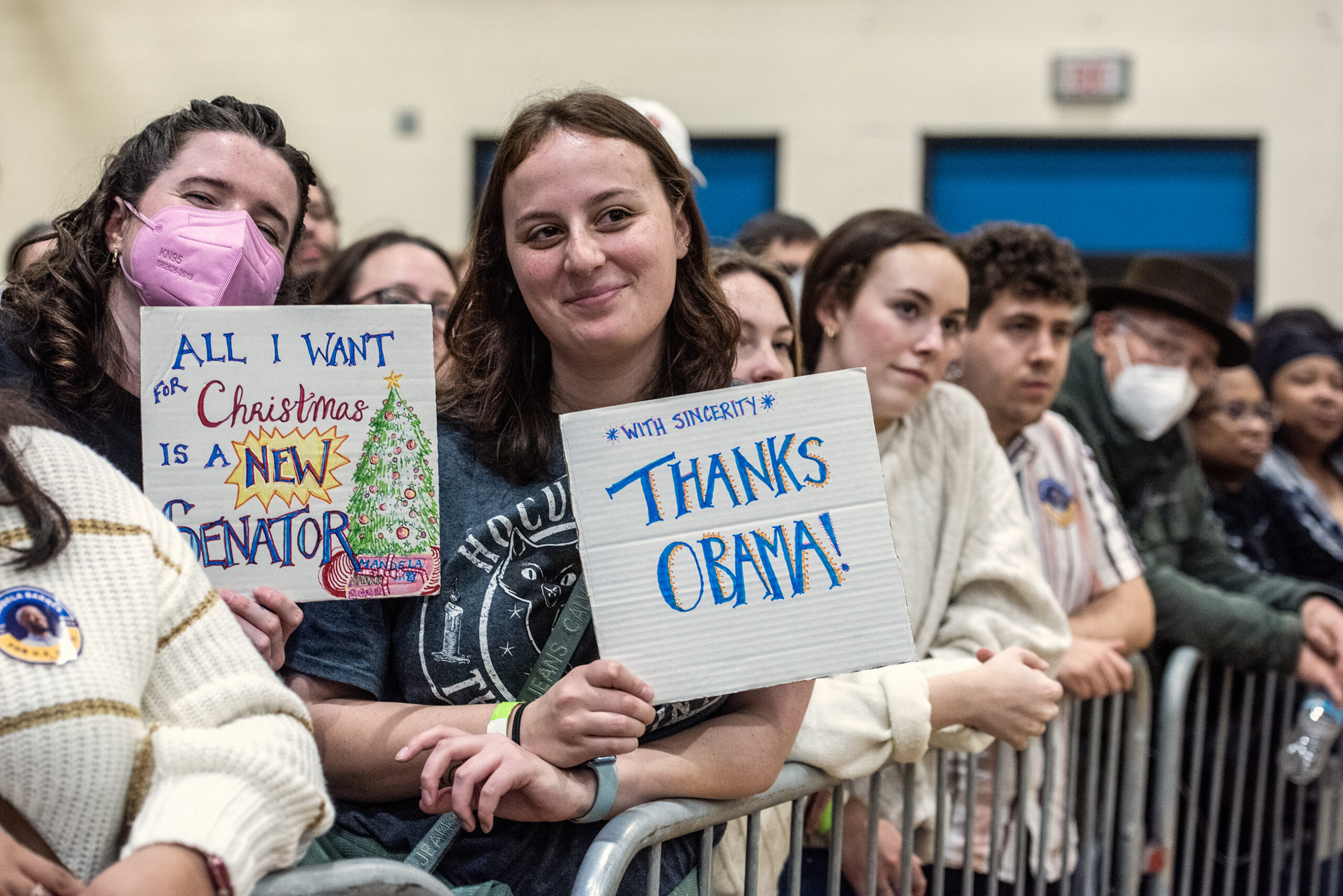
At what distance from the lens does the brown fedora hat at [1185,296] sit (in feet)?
12.4

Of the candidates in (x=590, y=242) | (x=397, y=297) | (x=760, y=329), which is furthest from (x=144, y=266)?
(x=397, y=297)

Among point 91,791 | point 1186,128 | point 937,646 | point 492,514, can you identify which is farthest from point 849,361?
point 1186,128

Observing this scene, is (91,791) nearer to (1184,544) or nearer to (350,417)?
(350,417)

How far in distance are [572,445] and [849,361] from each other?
→ 3.76 feet

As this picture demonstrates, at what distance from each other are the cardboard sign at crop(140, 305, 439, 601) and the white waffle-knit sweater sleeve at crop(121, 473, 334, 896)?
224 millimetres

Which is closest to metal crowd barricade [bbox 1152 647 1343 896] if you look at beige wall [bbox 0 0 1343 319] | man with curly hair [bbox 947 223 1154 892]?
man with curly hair [bbox 947 223 1154 892]

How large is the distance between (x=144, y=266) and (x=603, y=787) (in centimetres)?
97

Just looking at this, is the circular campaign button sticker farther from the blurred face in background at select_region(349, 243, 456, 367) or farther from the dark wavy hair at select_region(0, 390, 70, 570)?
the blurred face in background at select_region(349, 243, 456, 367)

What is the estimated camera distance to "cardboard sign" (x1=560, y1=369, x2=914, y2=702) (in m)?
1.65

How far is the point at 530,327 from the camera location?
6.49 ft

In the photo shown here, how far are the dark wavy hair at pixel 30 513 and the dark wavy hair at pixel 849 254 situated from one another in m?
1.73

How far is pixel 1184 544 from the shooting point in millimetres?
3531

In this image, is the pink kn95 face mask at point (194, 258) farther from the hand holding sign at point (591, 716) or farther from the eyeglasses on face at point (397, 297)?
the eyeglasses on face at point (397, 297)

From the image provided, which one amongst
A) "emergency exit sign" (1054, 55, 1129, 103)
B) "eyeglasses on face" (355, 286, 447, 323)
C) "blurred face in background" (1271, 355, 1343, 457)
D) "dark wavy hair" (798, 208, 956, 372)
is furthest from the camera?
"emergency exit sign" (1054, 55, 1129, 103)
